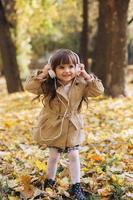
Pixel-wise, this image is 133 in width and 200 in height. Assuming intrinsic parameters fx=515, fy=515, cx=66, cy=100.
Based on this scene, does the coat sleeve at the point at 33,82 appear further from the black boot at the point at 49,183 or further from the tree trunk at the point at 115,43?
the tree trunk at the point at 115,43

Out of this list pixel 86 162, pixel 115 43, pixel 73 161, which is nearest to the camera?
pixel 73 161

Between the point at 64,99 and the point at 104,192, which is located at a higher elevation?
the point at 64,99

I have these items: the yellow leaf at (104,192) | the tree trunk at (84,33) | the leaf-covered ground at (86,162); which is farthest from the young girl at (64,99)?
the tree trunk at (84,33)

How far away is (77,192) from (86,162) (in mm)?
1393

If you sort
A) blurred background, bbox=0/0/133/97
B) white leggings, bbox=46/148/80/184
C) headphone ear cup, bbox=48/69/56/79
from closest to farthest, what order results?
headphone ear cup, bbox=48/69/56/79, white leggings, bbox=46/148/80/184, blurred background, bbox=0/0/133/97

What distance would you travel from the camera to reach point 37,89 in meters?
5.21

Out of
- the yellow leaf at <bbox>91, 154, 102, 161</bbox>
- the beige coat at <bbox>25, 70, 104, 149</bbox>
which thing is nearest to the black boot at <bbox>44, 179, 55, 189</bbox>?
the beige coat at <bbox>25, 70, 104, 149</bbox>

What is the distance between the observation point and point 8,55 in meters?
19.2

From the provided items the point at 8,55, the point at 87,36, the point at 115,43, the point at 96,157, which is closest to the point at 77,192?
the point at 96,157

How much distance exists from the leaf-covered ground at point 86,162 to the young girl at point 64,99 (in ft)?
1.24

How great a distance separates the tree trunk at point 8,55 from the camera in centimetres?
1894

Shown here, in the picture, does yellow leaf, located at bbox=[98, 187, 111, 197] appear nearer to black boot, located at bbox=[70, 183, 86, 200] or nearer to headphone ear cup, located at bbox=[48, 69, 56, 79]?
black boot, located at bbox=[70, 183, 86, 200]

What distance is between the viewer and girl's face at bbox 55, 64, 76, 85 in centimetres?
507

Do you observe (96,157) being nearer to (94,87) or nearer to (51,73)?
(94,87)
